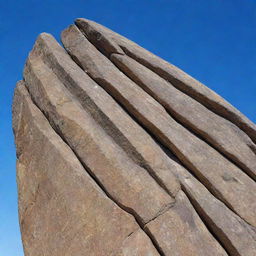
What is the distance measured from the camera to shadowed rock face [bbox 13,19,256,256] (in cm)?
1124

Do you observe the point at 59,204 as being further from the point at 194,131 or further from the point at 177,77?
the point at 177,77

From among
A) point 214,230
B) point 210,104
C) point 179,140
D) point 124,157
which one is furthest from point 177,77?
point 214,230

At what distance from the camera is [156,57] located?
17672 mm

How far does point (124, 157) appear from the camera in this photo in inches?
489

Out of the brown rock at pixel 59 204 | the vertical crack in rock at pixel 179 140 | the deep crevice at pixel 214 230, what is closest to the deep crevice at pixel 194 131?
the vertical crack in rock at pixel 179 140

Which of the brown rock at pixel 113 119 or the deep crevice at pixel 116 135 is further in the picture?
the brown rock at pixel 113 119

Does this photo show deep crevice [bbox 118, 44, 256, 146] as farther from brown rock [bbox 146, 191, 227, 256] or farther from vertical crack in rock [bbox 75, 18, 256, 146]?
brown rock [bbox 146, 191, 227, 256]

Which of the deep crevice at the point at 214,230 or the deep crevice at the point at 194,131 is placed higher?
the deep crevice at the point at 194,131

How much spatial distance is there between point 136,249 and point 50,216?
319 cm

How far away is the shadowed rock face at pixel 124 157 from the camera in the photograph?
11242 millimetres

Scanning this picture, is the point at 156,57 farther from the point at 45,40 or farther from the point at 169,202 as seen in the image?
the point at 169,202

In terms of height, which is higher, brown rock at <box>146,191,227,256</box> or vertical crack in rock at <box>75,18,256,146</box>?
vertical crack in rock at <box>75,18,256,146</box>

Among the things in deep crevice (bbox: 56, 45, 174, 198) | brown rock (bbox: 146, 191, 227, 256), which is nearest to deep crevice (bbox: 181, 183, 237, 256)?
brown rock (bbox: 146, 191, 227, 256)

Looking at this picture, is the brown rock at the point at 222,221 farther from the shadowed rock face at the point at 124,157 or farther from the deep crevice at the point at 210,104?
the deep crevice at the point at 210,104
